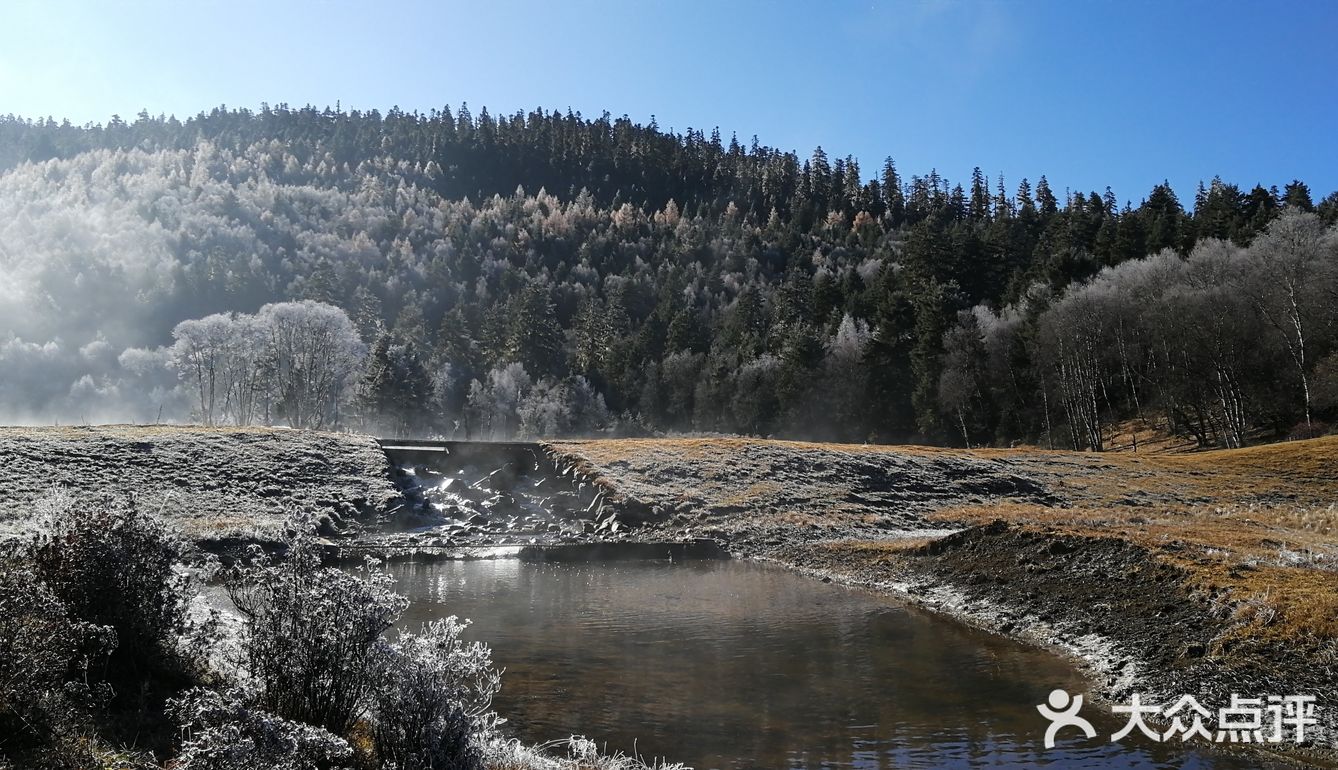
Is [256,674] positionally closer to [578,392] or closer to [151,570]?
[151,570]

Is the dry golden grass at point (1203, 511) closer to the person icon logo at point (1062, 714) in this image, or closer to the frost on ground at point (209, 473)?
the person icon logo at point (1062, 714)

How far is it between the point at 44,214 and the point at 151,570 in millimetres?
210498

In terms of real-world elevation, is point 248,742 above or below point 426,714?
above

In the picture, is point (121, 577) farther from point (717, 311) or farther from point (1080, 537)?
point (717, 311)

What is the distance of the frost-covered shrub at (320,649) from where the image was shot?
6.97m

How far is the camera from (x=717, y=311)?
449 feet

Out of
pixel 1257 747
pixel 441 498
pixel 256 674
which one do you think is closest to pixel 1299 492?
pixel 1257 747

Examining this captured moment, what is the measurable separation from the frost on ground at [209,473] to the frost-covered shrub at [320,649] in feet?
71.6

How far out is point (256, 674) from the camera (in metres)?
7.03

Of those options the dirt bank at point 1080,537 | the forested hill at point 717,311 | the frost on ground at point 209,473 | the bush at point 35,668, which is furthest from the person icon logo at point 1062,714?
the forested hill at point 717,311

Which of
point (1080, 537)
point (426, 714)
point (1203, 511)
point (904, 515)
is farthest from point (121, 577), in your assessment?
point (1203, 511)

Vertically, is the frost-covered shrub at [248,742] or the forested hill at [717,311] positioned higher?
the forested hill at [717,311]

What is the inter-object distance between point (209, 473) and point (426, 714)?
113ft

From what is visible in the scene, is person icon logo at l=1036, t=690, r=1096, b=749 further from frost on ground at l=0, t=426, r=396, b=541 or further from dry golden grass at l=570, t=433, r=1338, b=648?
frost on ground at l=0, t=426, r=396, b=541
